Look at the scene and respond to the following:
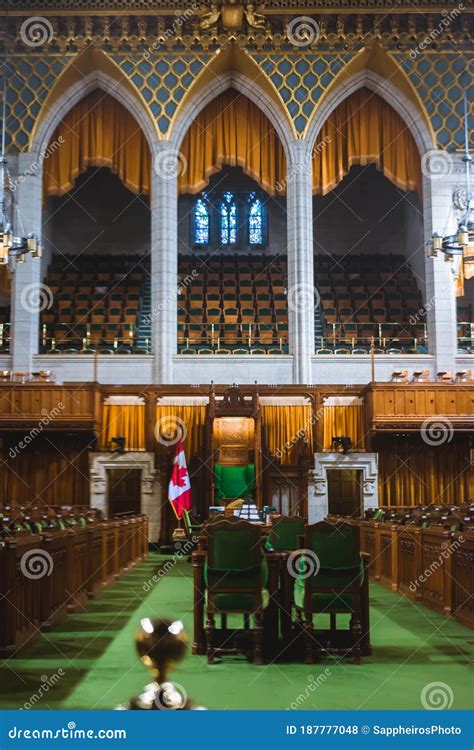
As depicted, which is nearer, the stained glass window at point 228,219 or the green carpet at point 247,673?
the green carpet at point 247,673

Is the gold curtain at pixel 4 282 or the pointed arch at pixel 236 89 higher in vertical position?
the pointed arch at pixel 236 89

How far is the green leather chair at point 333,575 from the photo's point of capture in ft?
19.4

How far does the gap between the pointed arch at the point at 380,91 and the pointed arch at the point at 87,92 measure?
3912 mm

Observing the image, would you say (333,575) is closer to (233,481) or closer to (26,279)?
(233,481)

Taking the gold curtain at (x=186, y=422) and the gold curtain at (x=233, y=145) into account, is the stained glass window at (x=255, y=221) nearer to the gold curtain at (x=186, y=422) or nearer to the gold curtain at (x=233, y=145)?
the gold curtain at (x=233, y=145)

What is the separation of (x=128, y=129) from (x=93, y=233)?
483cm

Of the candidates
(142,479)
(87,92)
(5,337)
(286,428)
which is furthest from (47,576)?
(87,92)

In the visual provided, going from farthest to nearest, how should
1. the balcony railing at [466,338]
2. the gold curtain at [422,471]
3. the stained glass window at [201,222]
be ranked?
the stained glass window at [201,222]
the balcony railing at [466,338]
the gold curtain at [422,471]

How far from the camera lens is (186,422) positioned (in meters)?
17.6

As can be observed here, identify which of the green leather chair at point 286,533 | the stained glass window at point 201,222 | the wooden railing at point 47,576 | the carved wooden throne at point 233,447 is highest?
the stained glass window at point 201,222

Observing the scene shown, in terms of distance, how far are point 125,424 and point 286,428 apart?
3289 mm

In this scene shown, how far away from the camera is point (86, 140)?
21.0 m

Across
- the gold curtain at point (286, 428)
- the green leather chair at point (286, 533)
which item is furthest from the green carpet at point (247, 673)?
the gold curtain at point (286, 428)

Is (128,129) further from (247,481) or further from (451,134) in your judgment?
(247,481)
